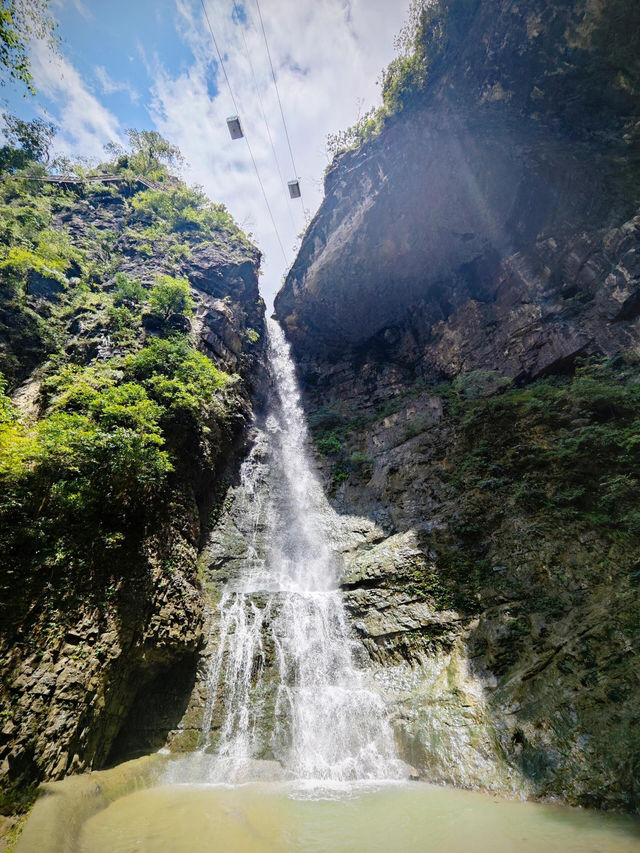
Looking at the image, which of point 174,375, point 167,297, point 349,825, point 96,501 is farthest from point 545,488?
point 167,297

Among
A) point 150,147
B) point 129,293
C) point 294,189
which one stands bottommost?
point 129,293

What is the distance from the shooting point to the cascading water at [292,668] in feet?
18.7

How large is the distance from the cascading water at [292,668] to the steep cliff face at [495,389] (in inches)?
23.4

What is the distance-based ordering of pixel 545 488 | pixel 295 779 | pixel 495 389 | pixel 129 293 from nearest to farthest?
1. pixel 295 779
2. pixel 545 488
3. pixel 495 389
4. pixel 129 293

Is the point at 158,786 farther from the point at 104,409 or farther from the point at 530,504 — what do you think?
the point at 530,504

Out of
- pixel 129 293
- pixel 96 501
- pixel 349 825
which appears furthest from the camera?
pixel 129 293

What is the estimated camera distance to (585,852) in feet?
10.3

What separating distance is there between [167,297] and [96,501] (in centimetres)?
919

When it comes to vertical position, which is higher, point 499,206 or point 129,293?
point 499,206

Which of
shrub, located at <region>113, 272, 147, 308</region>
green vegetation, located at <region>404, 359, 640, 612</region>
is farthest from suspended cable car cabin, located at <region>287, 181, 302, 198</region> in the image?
green vegetation, located at <region>404, 359, 640, 612</region>

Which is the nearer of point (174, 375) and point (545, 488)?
point (545, 488)

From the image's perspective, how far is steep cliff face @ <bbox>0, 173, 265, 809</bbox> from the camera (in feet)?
15.9

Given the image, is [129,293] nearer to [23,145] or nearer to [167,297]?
[167,297]

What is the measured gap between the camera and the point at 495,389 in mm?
13086
